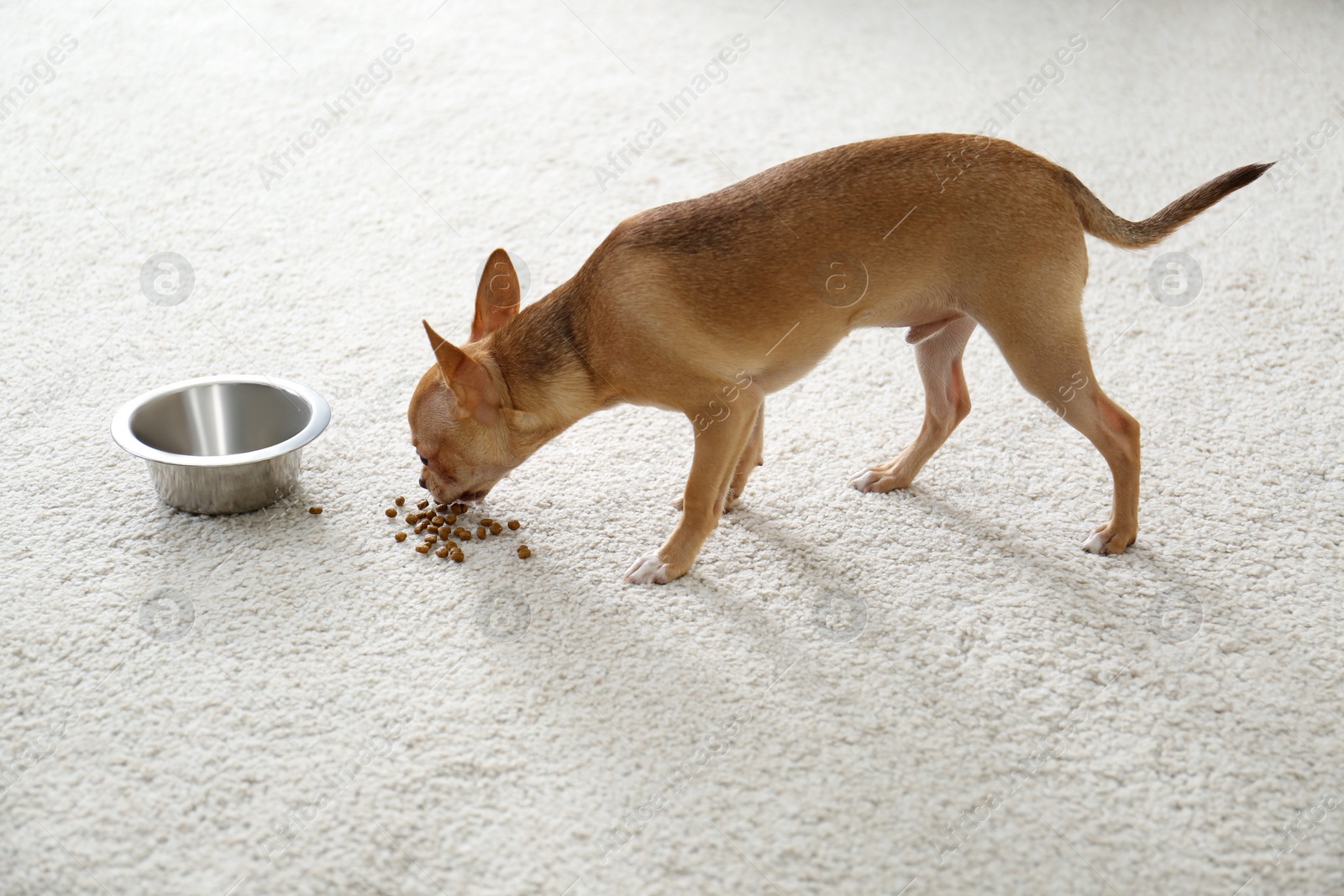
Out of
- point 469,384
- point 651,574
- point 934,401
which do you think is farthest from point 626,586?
point 934,401

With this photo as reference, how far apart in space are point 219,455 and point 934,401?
1.91 meters

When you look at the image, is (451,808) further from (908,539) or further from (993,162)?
(993,162)

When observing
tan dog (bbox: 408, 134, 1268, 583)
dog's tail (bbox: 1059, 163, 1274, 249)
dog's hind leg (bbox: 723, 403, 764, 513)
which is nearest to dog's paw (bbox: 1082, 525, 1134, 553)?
tan dog (bbox: 408, 134, 1268, 583)

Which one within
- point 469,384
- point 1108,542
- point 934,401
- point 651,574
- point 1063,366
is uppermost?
point 469,384

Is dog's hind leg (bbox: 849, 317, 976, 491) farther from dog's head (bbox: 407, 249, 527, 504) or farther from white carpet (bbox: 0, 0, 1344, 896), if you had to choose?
dog's head (bbox: 407, 249, 527, 504)

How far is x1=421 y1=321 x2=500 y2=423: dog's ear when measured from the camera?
2.45 m

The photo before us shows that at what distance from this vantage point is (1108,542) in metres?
2.87

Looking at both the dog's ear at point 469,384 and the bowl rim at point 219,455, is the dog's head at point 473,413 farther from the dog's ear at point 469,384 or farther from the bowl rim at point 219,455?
the bowl rim at point 219,455

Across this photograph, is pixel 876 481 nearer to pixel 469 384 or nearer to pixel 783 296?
pixel 783 296

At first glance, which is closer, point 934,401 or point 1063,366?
point 1063,366

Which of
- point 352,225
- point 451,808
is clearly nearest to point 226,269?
point 352,225

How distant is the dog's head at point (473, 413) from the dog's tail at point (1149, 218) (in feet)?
4.38

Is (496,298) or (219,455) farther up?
(496,298)

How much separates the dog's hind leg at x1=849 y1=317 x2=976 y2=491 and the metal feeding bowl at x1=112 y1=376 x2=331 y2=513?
148 centimetres
